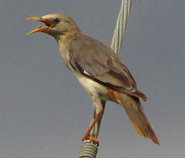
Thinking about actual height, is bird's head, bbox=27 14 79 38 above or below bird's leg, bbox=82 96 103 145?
above

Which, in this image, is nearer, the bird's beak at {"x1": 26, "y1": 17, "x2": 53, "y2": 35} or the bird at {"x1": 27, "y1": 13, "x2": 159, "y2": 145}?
the bird at {"x1": 27, "y1": 13, "x2": 159, "y2": 145}

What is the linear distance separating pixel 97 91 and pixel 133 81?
62 cm

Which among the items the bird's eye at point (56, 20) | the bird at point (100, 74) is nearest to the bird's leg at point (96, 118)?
the bird at point (100, 74)

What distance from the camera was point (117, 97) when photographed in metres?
4.87

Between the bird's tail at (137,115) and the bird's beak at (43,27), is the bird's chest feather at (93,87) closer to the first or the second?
the bird's tail at (137,115)

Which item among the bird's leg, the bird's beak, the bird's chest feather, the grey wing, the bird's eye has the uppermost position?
the bird's eye

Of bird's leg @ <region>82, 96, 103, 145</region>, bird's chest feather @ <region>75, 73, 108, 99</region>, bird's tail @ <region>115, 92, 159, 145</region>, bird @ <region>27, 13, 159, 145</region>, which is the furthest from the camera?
bird's chest feather @ <region>75, 73, 108, 99</region>

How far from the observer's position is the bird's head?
19.1 ft

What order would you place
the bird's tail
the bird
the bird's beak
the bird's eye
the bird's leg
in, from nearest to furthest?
1. the bird's leg
2. the bird's tail
3. the bird
4. the bird's beak
5. the bird's eye

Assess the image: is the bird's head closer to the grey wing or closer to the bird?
the bird

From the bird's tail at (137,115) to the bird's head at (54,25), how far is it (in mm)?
1742

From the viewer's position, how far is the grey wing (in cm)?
495

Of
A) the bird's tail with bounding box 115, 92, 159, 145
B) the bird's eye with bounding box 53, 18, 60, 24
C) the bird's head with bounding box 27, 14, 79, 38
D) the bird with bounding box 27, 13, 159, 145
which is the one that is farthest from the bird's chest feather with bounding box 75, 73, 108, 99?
the bird's eye with bounding box 53, 18, 60, 24

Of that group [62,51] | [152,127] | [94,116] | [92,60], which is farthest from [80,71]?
[152,127]
